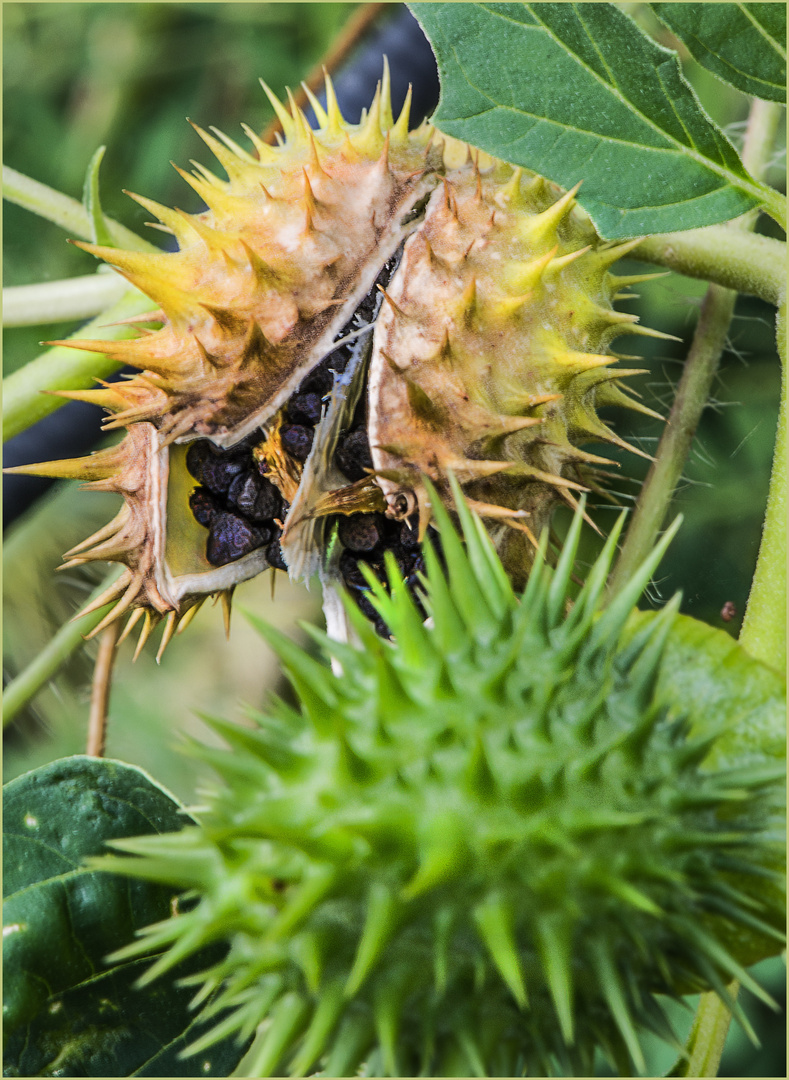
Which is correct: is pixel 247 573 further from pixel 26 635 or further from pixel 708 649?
pixel 26 635

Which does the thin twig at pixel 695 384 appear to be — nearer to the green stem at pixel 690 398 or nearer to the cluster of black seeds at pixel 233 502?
the green stem at pixel 690 398

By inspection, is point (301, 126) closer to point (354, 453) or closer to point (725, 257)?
point (354, 453)

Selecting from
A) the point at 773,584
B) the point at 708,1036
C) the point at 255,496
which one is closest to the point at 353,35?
the point at 255,496

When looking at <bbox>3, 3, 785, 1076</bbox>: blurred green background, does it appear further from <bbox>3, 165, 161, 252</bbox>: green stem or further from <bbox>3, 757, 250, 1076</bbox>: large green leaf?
<bbox>3, 757, 250, 1076</bbox>: large green leaf

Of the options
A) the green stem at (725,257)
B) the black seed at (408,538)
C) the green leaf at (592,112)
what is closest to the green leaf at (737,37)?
the green leaf at (592,112)

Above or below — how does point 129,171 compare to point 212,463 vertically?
above

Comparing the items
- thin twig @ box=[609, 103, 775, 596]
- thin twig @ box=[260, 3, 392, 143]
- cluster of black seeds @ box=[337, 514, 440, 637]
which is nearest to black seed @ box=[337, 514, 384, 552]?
cluster of black seeds @ box=[337, 514, 440, 637]

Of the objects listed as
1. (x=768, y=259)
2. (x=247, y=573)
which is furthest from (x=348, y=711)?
(x=768, y=259)
